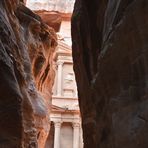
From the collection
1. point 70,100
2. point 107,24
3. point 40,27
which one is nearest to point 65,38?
point 70,100

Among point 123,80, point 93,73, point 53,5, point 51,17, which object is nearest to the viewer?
point 123,80

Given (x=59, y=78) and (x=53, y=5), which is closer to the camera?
(x=59, y=78)

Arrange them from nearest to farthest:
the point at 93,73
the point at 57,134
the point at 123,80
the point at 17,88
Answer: the point at 123,80, the point at 17,88, the point at 93,73, the point at 57,134

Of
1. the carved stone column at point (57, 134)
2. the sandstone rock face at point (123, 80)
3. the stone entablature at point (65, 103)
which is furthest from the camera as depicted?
the stone entablature at point (65, 103)

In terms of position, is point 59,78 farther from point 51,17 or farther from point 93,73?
point 93,73

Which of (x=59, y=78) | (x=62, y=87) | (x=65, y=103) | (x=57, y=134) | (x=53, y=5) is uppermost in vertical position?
(x=53, y=5)

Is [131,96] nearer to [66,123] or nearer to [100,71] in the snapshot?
[100,71]

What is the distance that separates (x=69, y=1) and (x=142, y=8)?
23668mm

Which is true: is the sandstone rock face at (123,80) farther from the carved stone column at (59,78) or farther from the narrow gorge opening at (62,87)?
the carved stone column at (59,78)

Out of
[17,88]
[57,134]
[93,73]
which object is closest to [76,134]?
[57,134]

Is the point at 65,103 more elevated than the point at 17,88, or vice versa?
the point at 65,103

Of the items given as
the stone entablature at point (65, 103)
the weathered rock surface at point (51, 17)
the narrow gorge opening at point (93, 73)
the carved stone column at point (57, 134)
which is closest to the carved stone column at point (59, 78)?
the stone entablature at point (65, 103)

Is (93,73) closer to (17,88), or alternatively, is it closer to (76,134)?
(17,88)

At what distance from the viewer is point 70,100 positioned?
23.6 m
